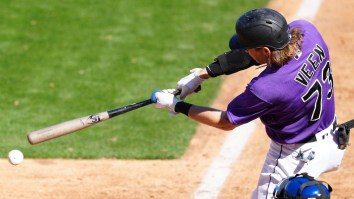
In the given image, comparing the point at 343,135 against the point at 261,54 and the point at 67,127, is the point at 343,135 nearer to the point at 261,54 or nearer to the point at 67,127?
Answer: the point at 261,54

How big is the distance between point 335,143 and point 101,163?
379 cm

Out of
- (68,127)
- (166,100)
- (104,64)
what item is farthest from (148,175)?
(104,64)

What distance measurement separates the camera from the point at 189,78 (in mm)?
6891

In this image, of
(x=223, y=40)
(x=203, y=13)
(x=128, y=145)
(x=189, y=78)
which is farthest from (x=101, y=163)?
(x=203, y=13)

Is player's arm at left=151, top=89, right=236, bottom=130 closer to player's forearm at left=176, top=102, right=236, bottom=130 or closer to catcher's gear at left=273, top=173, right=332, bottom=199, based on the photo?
player's forearm at left=176, top=102, right=236, bottom=130

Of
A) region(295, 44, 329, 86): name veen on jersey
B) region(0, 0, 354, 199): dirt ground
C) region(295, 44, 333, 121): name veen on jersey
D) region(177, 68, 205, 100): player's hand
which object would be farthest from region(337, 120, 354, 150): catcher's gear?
region(0, 0, 354, 199): dirt ground

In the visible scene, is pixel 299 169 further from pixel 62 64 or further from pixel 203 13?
pixel 203 13

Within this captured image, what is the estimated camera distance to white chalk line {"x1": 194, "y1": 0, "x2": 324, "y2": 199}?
8.34 meters

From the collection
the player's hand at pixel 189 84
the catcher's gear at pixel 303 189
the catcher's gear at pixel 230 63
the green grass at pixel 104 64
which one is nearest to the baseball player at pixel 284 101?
the catcher's gear at pixel 230 63

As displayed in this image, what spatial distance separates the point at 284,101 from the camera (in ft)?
19.1

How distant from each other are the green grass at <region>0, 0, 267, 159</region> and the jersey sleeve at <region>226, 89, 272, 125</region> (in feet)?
11.7

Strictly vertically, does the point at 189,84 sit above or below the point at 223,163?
above

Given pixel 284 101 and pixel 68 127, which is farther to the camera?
pixel 68 127

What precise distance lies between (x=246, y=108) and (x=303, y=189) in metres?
1.09
